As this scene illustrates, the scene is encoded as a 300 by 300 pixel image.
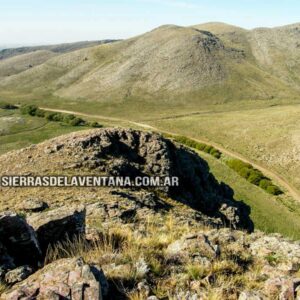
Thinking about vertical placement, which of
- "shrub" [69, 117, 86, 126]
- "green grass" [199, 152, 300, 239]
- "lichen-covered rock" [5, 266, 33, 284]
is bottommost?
"green grass" [199, 152, 300, 239]

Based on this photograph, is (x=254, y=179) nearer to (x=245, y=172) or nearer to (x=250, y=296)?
(x=245, y=172)

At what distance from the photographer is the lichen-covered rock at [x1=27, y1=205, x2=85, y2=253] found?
11633 mm

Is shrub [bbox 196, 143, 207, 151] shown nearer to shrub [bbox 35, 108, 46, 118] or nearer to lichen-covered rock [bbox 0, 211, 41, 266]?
shrub [bbox 35, 108, 46, 118]

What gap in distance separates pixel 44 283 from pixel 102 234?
5.42 m

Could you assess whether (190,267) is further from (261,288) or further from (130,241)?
(130,241)

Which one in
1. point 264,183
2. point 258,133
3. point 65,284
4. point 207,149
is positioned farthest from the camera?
point 258,133

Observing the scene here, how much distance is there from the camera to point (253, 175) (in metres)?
65.5

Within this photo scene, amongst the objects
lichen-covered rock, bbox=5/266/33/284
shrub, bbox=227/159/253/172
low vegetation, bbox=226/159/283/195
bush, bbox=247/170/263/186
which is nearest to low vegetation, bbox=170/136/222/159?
low vegetation, bbox=226/159/283/195

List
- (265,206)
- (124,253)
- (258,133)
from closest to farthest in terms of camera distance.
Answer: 1. (124,253)
2. (265,206)
3. (258,133)

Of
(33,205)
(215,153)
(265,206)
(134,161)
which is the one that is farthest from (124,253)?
(215,153)

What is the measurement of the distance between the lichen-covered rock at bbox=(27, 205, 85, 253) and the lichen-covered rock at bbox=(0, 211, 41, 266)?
1029 millimetres

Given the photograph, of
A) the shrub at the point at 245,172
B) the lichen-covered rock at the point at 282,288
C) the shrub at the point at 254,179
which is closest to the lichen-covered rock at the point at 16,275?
the lichen-covered rock at the point at 282,288

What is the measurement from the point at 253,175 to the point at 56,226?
188ft

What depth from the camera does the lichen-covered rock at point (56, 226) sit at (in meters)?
11.6
